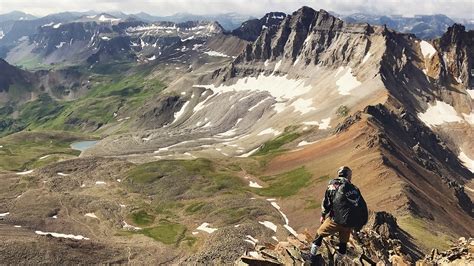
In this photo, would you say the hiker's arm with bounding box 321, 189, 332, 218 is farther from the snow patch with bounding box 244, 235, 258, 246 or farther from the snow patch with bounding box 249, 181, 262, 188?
the snow patch with bounding box 249, 181, 262, 188

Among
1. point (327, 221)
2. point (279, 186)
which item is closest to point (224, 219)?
point (279, 186)

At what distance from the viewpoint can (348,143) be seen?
15312 cm

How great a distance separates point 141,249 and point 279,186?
5672 cm

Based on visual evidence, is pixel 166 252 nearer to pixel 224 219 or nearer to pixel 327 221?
pixel 224 219

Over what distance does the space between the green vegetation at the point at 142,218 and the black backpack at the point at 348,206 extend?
4247 inches

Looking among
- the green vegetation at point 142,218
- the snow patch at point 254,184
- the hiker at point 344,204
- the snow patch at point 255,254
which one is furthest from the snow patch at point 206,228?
the hiker at point 344,204

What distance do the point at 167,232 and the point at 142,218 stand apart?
724 inches

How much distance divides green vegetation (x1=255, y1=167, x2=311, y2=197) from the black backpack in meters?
110

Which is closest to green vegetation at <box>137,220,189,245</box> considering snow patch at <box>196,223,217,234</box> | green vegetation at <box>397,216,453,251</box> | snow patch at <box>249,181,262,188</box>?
snow patch at <box>196,223,217,234</box>

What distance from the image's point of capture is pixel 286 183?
5723 inches

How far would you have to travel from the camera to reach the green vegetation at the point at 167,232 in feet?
363

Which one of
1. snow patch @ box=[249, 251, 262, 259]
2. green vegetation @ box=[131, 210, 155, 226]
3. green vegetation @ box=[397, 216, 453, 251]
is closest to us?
snow patch @ box=[249, 251, 262, 259]

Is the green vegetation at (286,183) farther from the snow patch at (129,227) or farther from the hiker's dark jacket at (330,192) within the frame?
the hiker's dark jacket at (330,192)

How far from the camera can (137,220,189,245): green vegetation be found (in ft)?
363
